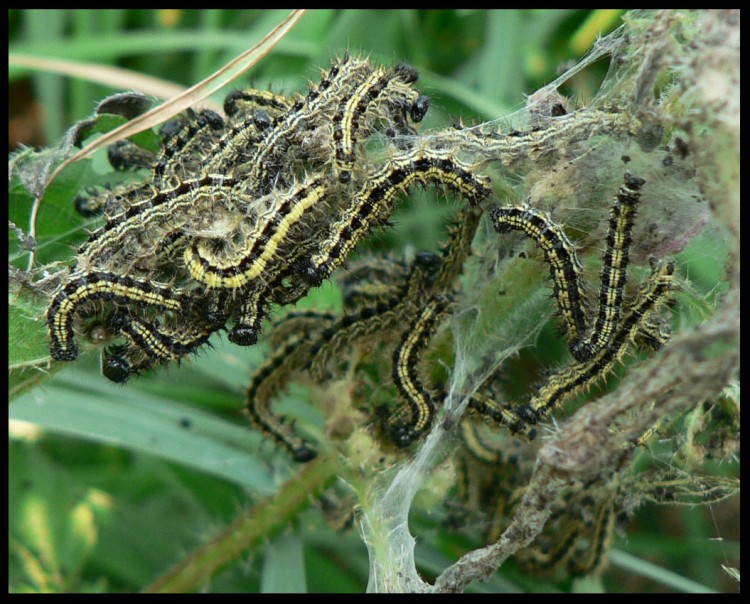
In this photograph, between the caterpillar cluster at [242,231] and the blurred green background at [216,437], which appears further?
the blurred green background at [216,437]

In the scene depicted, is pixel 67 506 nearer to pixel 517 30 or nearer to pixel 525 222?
pixel 525 222

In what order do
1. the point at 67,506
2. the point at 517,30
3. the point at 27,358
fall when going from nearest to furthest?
the point at 27,358 → the point at 67,506 → the point at 517,30

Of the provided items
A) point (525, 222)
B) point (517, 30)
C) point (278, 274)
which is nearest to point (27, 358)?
point (278, 274)

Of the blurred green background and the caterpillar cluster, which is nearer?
the caterpillar cluster

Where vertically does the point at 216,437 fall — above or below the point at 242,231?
below

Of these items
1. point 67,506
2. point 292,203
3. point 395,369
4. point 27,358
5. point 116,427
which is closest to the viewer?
point 292,203

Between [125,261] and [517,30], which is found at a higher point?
[517,30]

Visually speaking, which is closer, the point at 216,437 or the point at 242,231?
the point at 242,231

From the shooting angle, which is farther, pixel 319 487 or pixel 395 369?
pixel 319 487

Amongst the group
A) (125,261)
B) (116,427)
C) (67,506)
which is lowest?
(67,506)

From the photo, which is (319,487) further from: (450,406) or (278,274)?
(278,274)
